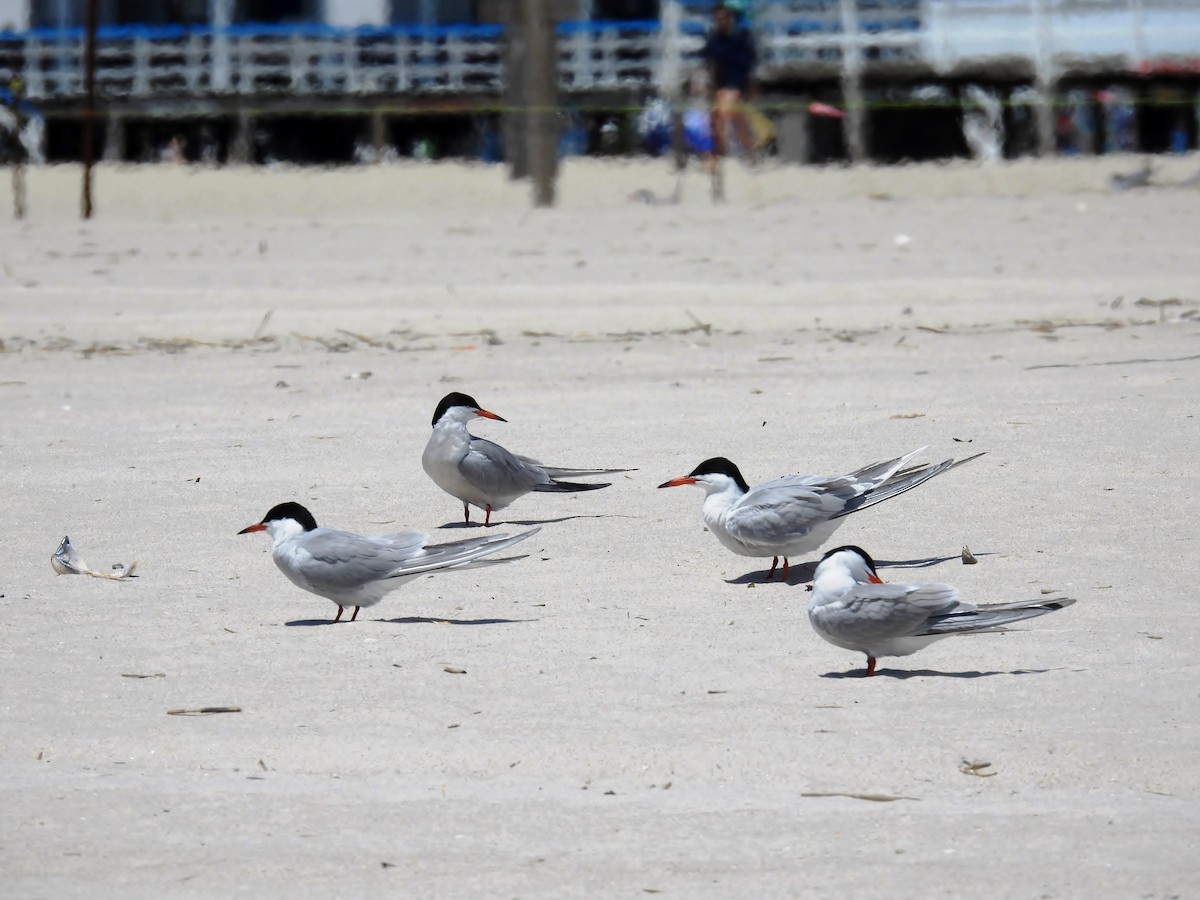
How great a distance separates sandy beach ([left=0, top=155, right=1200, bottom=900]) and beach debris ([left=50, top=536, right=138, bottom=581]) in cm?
8

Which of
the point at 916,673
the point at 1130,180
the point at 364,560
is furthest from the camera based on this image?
the point at 1130,180

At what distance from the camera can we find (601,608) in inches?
228

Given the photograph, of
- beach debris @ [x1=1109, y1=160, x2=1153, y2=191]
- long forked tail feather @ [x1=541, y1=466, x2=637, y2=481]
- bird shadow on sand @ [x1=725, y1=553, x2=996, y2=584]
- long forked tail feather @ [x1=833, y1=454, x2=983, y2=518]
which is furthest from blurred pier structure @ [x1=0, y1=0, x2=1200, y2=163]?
long forked tail feather @ [x1=833, y1=454, x2=983, y2=518]

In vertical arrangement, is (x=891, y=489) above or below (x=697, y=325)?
below

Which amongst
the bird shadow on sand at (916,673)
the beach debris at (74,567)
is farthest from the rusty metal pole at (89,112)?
the bird shadow on sand at (916,673)

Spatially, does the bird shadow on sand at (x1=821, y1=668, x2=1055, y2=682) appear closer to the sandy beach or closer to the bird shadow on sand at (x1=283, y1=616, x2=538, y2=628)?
the sandy beach

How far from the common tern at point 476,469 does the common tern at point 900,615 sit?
6.52 ft

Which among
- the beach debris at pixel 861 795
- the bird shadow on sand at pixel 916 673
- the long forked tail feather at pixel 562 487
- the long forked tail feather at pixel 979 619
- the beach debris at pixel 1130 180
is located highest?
the beach debris at pixel 1130 180

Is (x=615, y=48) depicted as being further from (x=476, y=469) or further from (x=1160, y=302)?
(x=476, y=469)

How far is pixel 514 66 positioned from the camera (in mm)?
19750

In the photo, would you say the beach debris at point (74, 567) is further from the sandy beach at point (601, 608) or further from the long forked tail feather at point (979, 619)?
the long forked tail feather at point (979, 619)

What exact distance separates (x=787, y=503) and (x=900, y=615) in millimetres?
→ 1098

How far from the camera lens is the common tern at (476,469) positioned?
6.79 metres

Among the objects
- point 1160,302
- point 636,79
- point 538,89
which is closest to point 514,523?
point 1160,302
